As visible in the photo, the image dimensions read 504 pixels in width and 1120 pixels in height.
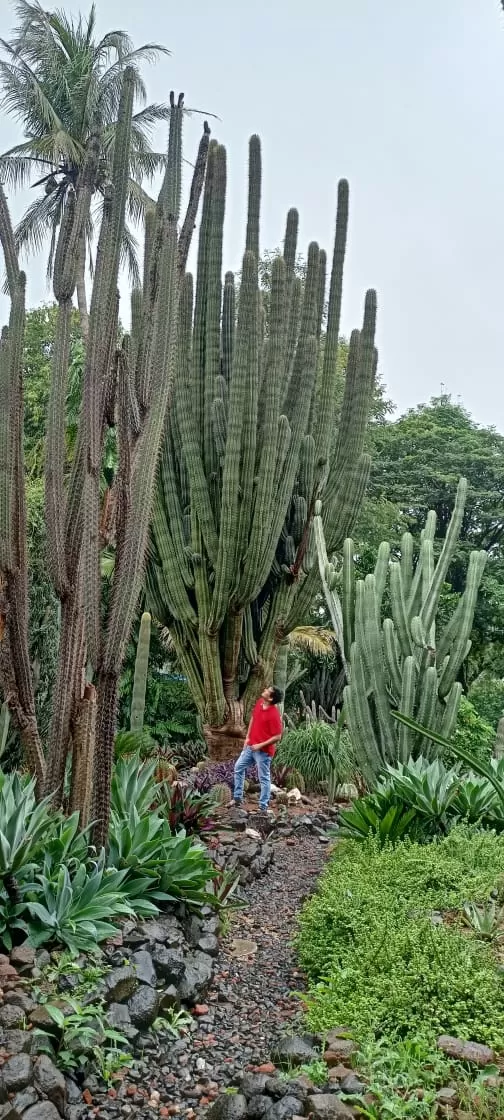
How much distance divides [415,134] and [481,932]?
29.2 feet

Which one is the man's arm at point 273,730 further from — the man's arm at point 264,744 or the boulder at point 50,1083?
the boulder at point 50,1083

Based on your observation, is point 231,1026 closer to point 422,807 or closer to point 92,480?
point 422,807

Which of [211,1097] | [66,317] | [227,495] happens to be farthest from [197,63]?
[211,1097]

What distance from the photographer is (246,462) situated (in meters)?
9.14

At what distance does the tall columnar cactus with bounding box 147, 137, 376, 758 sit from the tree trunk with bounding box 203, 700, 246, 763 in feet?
0.05

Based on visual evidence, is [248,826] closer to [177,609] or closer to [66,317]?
[177,609]

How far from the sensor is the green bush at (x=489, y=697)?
781 inches

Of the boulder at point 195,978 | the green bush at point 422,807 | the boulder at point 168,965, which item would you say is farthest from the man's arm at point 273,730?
the boulder at point 168,965

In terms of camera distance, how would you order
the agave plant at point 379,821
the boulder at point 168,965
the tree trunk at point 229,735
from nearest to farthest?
the boulder at point 168,965 < the agave plant at point 379,821 < the tree trunk at point 229,735

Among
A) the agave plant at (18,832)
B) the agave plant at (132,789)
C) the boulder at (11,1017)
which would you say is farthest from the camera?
the agave plant at (132,789)

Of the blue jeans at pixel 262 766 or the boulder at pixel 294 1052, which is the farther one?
the blue jeans at pixel 262 766

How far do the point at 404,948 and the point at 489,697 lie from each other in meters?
17.4

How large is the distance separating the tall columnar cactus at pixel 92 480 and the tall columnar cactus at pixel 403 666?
3.34 m

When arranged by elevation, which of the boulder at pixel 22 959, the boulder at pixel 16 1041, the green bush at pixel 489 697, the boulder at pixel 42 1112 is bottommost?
the green bush at pixel 489 697
